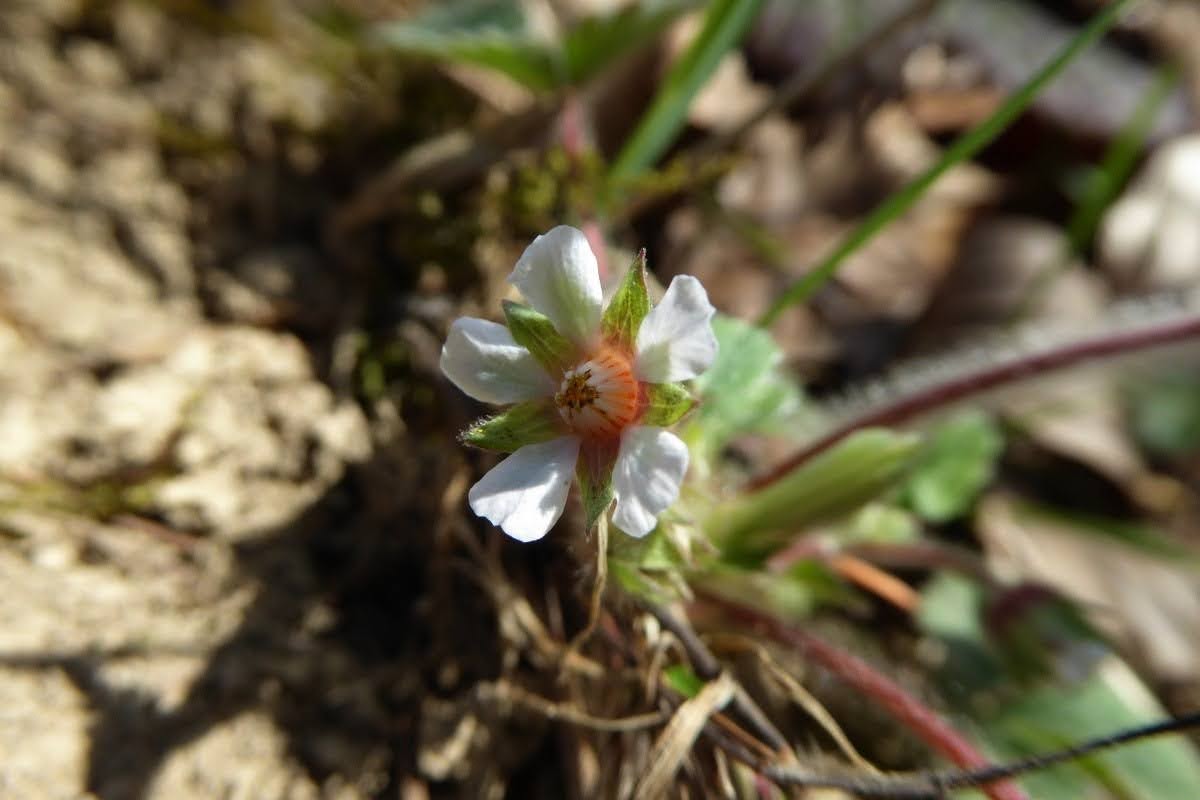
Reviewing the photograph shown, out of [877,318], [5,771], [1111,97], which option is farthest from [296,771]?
[1111,97]

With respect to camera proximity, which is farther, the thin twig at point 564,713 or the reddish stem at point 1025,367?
the reddish stem at point 1025,367

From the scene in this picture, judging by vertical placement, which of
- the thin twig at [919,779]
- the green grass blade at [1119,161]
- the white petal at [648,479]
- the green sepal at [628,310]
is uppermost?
the green sepal at [628,310]

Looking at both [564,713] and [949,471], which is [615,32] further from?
[564,713]

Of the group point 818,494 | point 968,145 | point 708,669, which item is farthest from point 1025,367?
point 708,669

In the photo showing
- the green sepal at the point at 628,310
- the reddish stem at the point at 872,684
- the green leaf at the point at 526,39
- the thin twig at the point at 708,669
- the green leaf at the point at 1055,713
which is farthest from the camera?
the green leaf at the point at 526,39

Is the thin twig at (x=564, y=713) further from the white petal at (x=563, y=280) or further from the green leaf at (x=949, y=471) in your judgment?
the green leaf at (x=949, y=471)

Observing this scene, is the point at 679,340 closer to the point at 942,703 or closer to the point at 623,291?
the point at 623,291

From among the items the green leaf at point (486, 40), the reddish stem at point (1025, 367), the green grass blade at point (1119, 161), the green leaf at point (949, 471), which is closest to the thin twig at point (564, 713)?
the reddish stem at point (1025, 367)
